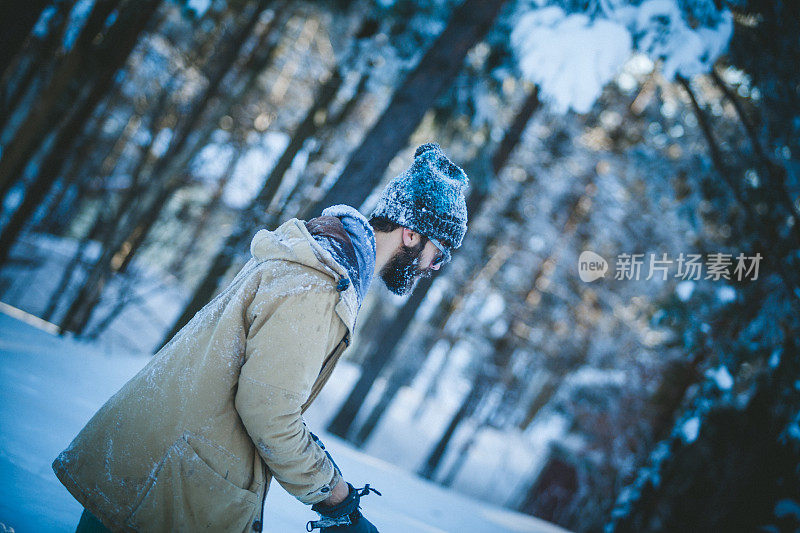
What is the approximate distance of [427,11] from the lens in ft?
22.0

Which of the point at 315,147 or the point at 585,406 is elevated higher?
the point at 315,147

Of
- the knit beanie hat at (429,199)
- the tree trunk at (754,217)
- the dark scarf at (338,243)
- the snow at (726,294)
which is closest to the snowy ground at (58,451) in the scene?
the dark scarf at (338,243)

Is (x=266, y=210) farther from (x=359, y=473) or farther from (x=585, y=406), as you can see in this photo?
(x=585, y=406)

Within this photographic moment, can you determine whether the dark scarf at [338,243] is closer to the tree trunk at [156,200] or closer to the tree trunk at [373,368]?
the tree trunk at [373,368]

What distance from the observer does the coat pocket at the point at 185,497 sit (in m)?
1.57

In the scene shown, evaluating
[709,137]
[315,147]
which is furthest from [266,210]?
[709,137]

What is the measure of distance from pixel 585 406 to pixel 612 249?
441cm

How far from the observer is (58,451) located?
9.13ft

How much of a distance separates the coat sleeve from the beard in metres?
0.56

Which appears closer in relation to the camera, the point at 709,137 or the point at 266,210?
the point at 709,137

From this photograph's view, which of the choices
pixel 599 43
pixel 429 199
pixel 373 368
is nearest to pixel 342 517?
pixel 429 199

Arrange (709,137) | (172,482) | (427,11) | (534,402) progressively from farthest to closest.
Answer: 1. (534,402)
2. (427,11)
3. (709,137)
4. (172,482)

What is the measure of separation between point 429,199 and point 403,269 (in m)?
0.36

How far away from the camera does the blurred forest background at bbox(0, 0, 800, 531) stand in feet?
15.6
